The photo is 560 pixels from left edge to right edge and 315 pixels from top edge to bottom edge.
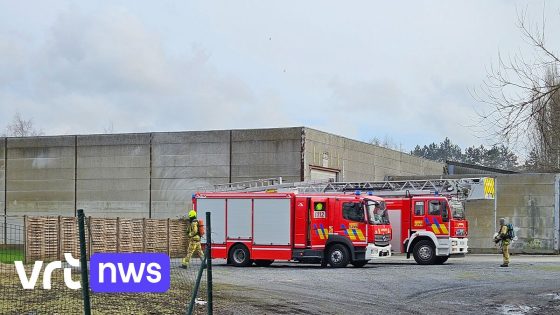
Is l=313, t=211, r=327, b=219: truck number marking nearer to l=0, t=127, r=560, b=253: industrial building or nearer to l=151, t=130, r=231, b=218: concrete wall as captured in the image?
l=0, t=127, r=560, b=253: industrial building

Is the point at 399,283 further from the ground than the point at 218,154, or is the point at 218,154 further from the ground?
the point at 218,154

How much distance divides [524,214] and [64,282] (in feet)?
94.6

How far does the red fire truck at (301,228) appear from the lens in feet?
81.7

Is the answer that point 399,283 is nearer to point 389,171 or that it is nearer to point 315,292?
point 315,292

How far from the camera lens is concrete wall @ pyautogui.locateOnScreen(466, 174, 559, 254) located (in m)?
37.4

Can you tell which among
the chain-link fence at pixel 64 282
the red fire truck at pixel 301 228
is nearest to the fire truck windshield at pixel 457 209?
the red fire truck at pixel 301 228

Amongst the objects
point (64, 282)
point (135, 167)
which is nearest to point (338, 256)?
point (64, 282)

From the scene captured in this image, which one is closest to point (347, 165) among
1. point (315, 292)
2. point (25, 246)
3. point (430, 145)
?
point (25, 246)

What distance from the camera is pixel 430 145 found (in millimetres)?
137500

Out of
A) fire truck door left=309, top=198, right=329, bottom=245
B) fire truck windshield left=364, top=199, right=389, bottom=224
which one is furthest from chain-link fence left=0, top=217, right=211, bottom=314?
fire truck windshield left=364, top=199, right=389, bottom=224

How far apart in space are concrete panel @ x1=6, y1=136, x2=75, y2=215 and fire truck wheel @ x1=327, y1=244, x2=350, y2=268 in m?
22.7

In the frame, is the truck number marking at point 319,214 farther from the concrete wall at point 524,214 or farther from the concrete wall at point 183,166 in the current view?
the concrete wall at point 524,214

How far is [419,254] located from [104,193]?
22068 mm

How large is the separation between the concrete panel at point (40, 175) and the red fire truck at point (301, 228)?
19.8m
